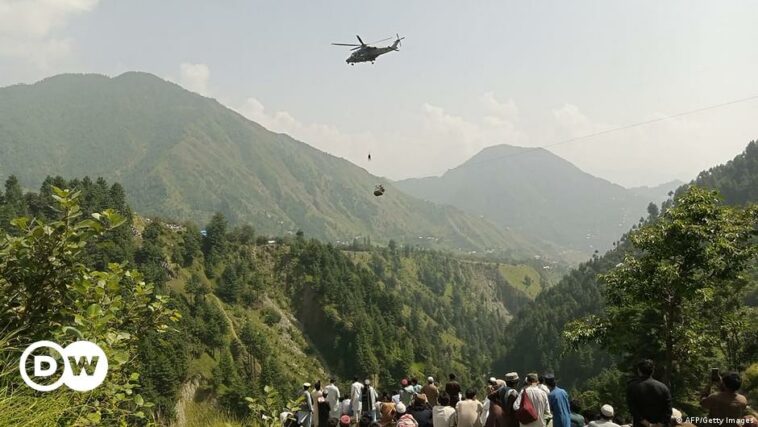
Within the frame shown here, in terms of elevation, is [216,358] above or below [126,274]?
below

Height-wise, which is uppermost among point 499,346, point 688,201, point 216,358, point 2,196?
point 2,196

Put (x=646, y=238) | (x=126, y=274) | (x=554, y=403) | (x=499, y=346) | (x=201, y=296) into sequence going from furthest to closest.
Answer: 1. (x=499, y=346)
2. (x=201, y=296)
3. (x=646, y=238)
4. (x=554, y=403)
5. (x=126, y=274)

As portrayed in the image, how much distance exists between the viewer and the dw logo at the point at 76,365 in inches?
195

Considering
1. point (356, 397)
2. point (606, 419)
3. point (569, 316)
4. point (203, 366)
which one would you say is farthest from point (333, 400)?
point (569, 316)

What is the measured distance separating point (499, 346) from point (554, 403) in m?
194

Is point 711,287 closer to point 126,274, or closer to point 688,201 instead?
point 688,201

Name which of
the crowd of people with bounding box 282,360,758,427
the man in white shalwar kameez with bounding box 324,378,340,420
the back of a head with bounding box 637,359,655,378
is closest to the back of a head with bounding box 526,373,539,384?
the crowd of people with bounding box 282,360,758,427

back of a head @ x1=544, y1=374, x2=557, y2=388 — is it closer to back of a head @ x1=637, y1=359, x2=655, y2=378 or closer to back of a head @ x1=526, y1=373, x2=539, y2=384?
back of a head @ x1=526, y1=373, x2=539, y2=384

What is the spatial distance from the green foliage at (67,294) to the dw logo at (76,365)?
0.09 m

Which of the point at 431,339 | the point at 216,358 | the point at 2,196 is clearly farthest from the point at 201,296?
the point at 431,339

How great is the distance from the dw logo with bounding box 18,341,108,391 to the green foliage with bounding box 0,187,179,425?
3.7 inches

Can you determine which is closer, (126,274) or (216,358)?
(126,274)

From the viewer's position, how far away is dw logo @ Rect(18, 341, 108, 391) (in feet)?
16.3

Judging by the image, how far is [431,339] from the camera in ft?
630
